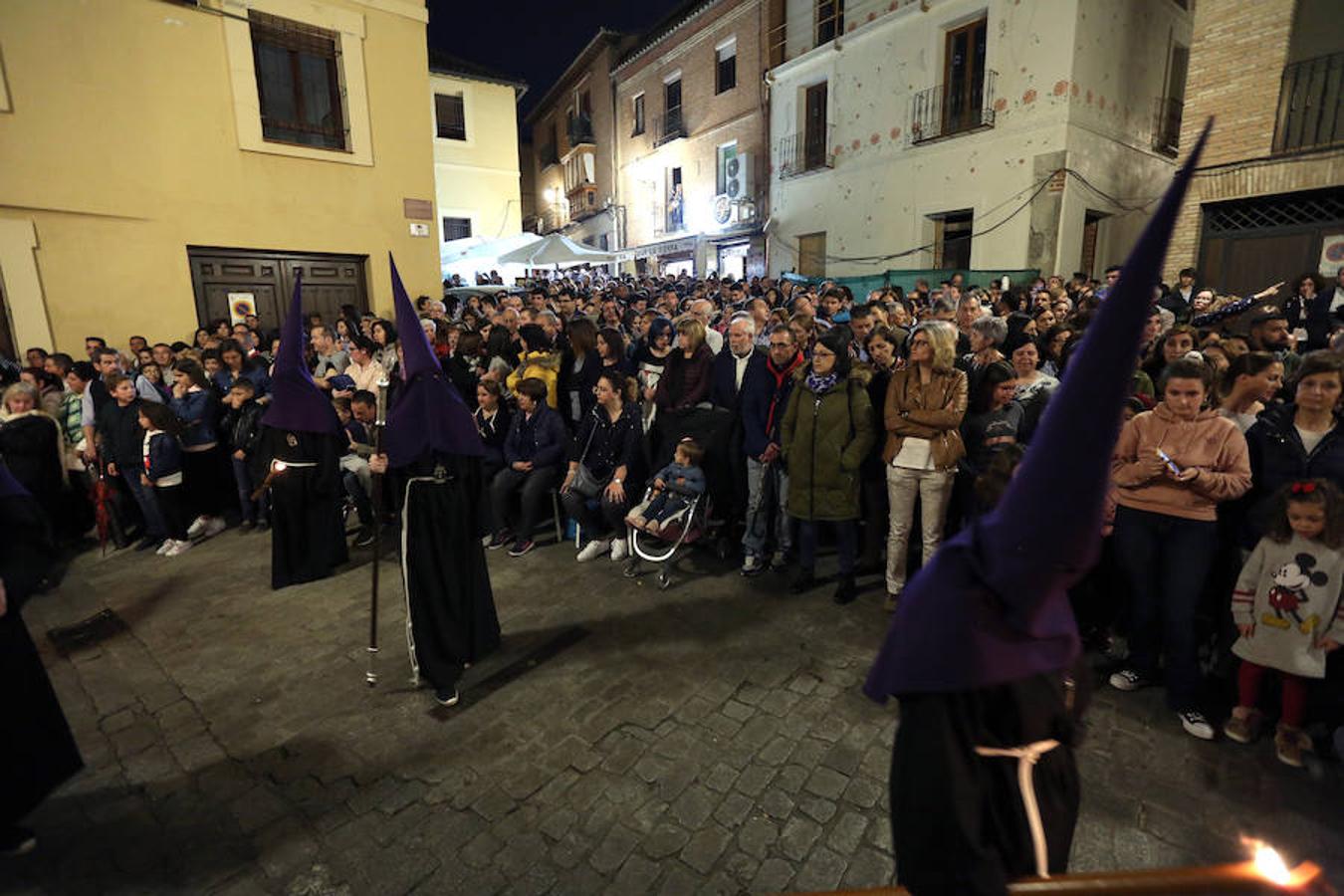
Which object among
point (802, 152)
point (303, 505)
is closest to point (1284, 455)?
point (303, 505)

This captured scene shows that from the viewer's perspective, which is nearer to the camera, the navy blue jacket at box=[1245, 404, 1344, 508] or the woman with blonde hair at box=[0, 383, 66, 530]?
the navy blue jacket at box=[1245, 404, 1344, 508]

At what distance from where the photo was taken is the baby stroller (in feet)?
17.8

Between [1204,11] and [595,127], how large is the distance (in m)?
24.4

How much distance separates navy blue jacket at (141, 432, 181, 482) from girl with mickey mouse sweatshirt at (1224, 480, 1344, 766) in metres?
8.59

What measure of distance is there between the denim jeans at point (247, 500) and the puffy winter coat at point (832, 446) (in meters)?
5.95

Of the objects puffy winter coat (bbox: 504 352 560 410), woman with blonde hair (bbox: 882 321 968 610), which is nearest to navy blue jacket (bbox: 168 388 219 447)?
puffy winter coat (bbox: 504 352 560 410)

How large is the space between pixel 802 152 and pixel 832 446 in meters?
17.2

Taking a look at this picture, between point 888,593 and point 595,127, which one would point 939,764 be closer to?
point 888,593

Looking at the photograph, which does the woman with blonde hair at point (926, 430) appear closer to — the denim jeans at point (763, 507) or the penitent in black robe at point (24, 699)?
the denim jeans at point (763, 507)

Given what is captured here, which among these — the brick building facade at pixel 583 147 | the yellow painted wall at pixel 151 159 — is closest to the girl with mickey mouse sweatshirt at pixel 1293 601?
the yellow painted wall at pixel 151 159

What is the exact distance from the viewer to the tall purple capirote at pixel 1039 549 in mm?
1273

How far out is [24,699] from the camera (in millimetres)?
3047

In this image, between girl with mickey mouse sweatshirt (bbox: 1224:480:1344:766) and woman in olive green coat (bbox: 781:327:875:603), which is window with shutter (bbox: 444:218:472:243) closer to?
woman in olive green coat (bbox: 781:327:875:603)

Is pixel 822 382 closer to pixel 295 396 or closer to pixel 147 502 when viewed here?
pixel 295 396
